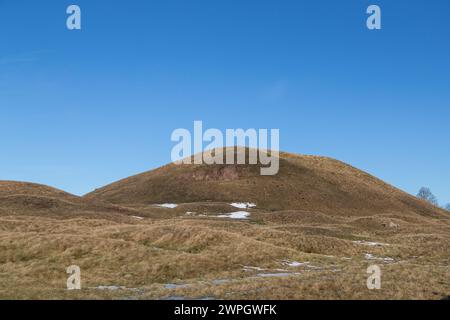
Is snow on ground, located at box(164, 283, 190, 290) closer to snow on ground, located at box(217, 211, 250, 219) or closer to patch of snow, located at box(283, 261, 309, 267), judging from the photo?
patch of snow, located at box(283, 261, 309, 267)

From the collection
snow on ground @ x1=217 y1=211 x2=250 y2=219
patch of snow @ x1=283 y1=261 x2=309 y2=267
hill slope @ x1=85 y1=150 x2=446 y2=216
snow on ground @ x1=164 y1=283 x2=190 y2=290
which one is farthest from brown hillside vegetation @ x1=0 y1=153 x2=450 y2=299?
hill slope @ x1=85 y1=150 x2=446 y2=216

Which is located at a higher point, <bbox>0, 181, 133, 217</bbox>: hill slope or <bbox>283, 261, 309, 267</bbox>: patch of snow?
<bbox>0, 181, 133, 217</bbox>: hill slope

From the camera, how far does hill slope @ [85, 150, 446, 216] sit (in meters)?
125

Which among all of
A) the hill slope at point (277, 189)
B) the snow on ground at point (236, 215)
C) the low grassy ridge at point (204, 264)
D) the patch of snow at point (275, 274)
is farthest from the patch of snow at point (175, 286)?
the hill slope at point (277, 189)

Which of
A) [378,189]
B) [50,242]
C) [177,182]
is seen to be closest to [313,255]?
[50,242]

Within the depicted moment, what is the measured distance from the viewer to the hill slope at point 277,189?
409 feet

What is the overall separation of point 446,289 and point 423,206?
429ft

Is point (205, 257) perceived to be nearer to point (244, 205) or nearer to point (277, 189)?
point (244, 205)

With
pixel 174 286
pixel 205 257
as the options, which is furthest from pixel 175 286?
pixel 205 257

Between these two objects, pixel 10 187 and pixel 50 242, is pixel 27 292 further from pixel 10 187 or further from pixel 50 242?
pixel 10 187

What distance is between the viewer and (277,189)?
5167 inches

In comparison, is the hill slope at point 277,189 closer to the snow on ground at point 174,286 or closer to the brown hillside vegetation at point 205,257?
the brown hillside vegetation at point 205,257

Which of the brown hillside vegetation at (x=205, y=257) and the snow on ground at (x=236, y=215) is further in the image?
the snow on ground at (x=236, y=215)

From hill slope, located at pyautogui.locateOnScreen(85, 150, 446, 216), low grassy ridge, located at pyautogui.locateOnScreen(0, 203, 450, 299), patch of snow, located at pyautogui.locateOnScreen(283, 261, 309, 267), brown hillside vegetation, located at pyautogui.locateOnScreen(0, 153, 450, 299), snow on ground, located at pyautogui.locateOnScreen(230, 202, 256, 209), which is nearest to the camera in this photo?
low grassy ridge, located at pyautogui.locateOnScreen(0, 203, 450, 299)
